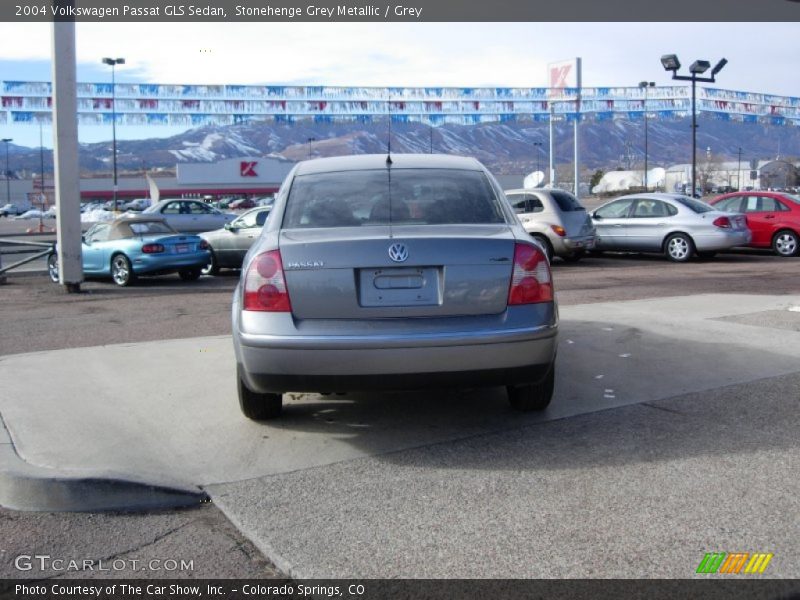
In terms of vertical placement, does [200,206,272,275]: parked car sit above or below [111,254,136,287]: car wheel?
above

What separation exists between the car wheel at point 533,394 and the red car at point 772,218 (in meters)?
15.8

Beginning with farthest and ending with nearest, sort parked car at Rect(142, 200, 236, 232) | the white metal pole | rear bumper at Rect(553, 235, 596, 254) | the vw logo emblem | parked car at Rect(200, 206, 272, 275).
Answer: parked car at Rect(142, 200, 236, 232) < rear bumper at Rect(553, 235, 596, 254) < parked car at Rect(200, 206, 272, 275) < the white metal pole < the vw logo emblem

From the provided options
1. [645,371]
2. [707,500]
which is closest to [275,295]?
[707,500]

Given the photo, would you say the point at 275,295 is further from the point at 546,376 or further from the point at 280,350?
the point at 546,376

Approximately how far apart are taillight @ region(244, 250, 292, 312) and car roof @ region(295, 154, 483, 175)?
1226 millimetres

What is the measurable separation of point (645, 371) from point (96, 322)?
6735 millimetres

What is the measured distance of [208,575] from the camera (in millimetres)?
3406

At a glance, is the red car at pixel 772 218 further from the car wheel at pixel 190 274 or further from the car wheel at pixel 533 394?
the car wheel at pixel 533 394

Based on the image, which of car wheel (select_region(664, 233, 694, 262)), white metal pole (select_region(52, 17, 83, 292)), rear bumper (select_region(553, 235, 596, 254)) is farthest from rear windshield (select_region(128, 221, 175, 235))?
car wheel (select_region(664, 233, 694, 262))

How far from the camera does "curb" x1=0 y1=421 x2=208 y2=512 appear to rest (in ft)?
13.7

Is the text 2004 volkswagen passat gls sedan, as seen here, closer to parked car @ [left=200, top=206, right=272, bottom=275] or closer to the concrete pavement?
the concrete pavement

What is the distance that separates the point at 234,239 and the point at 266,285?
1221 cm

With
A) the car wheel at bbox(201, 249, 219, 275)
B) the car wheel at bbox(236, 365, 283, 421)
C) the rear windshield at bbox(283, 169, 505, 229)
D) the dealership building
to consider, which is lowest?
the car wheel at bbox(236, 365, 283, 421)

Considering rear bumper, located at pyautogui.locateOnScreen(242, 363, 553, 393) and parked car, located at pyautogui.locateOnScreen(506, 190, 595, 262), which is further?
parked car, located at pyautogui.locateOnScreen(506, 190, 595, 262)
